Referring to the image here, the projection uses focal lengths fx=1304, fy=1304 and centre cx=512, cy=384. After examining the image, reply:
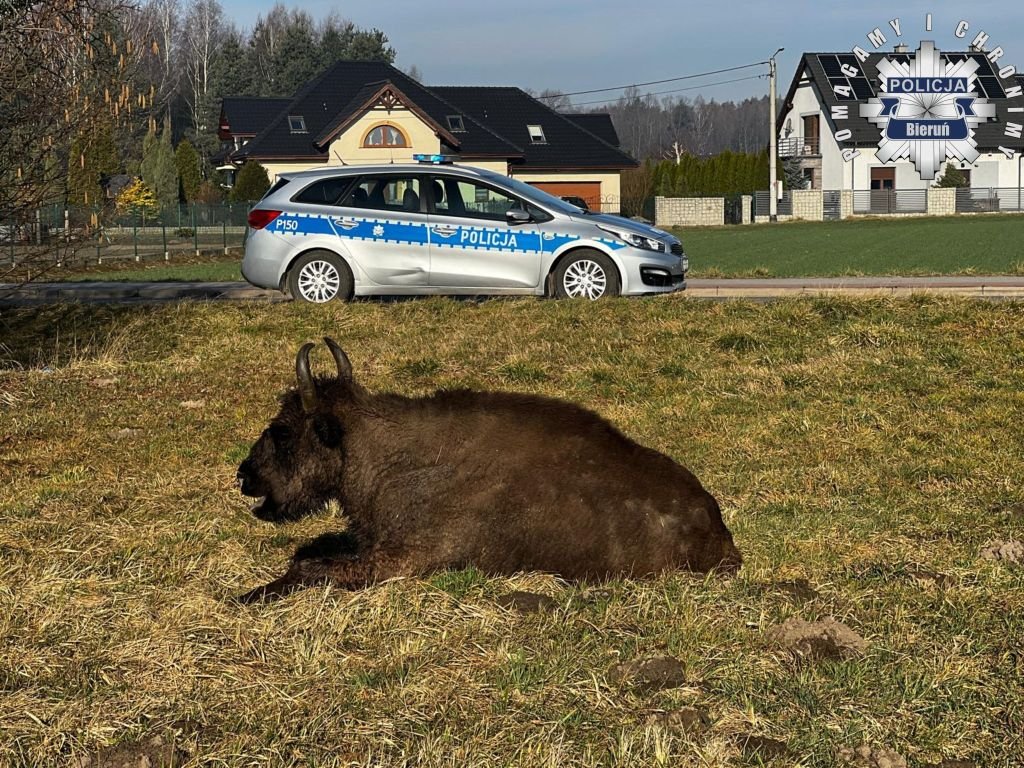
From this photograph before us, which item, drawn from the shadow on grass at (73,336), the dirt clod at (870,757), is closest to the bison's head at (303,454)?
the dirt clod at (870,757)

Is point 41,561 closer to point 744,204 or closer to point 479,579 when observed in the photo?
point 479,579

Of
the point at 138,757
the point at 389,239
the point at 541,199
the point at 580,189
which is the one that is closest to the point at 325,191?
the point at 389,239

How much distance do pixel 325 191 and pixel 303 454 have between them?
10.4 meters

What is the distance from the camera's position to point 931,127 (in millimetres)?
86812

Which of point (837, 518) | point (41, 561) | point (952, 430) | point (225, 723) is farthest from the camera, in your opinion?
point (952, 430)

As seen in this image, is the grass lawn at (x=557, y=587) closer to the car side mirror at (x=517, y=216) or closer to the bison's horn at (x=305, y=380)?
the bison's horn at (x=305, y=380)

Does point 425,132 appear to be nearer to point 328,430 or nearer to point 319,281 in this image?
point 319,281

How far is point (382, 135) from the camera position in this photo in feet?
211

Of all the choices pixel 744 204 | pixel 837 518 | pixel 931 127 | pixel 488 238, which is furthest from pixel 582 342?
pixel 931 127

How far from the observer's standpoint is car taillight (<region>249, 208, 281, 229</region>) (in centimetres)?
1617

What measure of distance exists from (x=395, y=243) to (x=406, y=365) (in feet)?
14.2

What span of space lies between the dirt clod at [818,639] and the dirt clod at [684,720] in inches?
29.1

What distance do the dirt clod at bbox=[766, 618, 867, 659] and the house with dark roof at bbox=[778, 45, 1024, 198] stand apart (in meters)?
82.7

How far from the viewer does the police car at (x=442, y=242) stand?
15.8 meters
